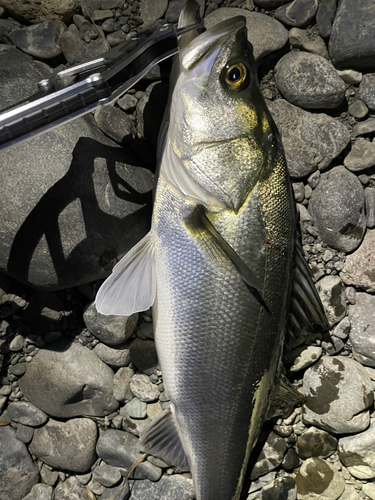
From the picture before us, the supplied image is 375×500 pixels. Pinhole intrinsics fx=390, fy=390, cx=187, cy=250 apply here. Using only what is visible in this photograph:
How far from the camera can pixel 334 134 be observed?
89.9 inches

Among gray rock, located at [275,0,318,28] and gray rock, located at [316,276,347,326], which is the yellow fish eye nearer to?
gray rock, located at [275,0,318,28]

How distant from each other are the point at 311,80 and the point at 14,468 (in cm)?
288

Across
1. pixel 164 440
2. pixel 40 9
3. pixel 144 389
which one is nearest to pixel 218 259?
Answer: pixel 164 440

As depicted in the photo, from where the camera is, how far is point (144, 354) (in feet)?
7.72

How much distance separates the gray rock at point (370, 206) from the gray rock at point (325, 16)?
954 millimetres

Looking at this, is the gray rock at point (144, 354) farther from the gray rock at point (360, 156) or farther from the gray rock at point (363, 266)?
the gray rock at point (360, 156)

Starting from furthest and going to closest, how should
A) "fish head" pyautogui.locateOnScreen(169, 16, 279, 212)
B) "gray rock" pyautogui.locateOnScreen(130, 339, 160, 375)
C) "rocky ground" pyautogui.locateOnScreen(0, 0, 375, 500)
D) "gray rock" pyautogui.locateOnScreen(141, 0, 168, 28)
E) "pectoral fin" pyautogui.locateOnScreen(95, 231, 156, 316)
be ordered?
"gray rock" pyautogui.locateOnScreen(130, 339, 160, 375), "gray rock" pyautogui.locateOnScreen(141, 0, 168, 28), "rocky ground" pyautogui.locateOnScreen(0, 0, 375, 500), "pectoral fin" pyautogui.locateOnScreen(95, 231, 156, 316), "fish head" pyautogui.locateOnScreen(169, 16, 279, 212)

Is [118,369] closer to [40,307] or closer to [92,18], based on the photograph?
[40,307]

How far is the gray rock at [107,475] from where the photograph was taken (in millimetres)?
2391

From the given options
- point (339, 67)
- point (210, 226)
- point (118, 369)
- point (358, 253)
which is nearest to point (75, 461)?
point (118, 369)

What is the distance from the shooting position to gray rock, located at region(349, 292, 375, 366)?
2.32 meters

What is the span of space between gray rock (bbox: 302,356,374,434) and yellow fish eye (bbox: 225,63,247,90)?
168 centimetres

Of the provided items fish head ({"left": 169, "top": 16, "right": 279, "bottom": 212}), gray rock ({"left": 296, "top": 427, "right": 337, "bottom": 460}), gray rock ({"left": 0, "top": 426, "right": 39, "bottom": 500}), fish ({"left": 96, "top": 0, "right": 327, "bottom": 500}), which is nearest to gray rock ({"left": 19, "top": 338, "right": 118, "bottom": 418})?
gray rock ({"left": 0, "top": 426, "right": 39, "bottom": 500})

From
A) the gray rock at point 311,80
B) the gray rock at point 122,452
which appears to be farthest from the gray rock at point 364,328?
the gray rock at point 122,452
